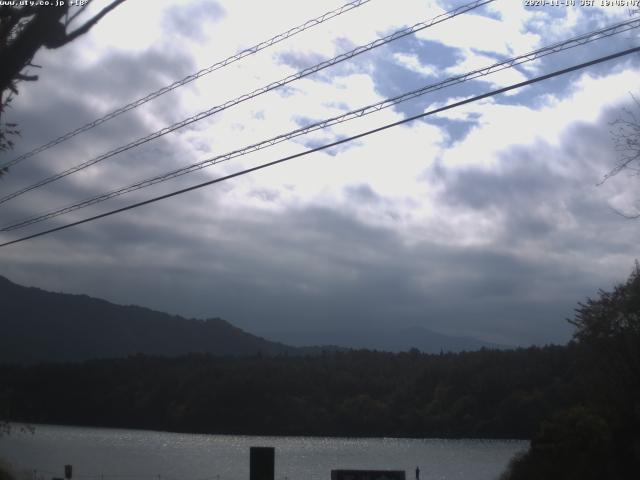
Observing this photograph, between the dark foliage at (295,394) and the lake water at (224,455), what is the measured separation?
4805mm

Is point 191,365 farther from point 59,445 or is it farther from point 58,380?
point 59,445

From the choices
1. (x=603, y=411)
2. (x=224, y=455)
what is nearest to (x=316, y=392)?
(x=224, y=455)

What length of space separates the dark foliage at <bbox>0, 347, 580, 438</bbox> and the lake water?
15.8ft

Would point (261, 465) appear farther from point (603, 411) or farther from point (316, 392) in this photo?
point (316, 392)

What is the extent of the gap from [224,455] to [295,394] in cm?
5130

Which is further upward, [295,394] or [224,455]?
[295,394]

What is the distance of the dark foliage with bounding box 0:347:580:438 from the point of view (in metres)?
132

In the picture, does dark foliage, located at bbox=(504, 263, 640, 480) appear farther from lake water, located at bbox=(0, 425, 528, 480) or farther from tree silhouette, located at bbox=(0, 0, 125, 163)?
lake water, located at bbox=(0, 425, 528, 480)

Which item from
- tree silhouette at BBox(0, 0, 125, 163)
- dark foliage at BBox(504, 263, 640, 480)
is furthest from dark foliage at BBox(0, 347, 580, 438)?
tree silhouette at BBox(0, 0, 125, 163)

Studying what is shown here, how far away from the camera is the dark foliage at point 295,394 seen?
132 m

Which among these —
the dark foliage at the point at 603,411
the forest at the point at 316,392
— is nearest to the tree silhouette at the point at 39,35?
the dark foliage at the point at 603,411

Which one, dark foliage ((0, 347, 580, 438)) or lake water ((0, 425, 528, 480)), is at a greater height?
dark foliage ((0, 347, 580, 438))

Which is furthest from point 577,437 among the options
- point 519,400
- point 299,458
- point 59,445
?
point 59,445

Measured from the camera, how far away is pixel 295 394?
155125mm
